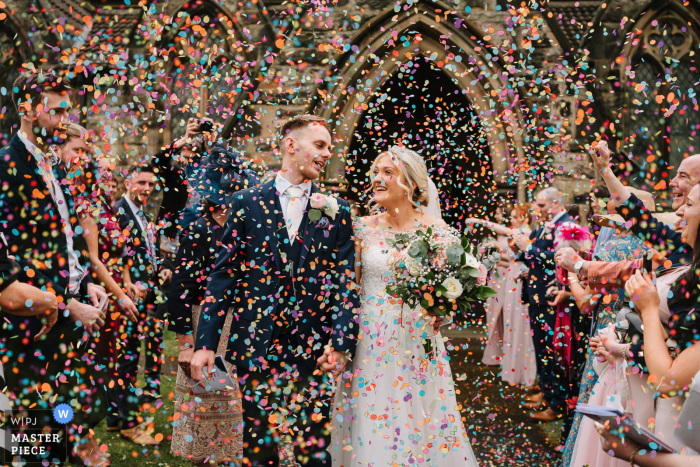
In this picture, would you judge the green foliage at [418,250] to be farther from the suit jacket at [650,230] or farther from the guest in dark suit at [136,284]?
the guest in dark suit at [136,284]

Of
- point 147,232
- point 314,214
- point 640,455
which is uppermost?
point 147,232

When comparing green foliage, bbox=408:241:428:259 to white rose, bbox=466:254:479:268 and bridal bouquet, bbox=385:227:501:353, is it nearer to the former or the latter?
bridal bouquet, bbox=385:227:501:353

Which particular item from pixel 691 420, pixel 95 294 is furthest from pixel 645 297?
pixel 95 294

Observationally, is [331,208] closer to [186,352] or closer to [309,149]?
[309,149]

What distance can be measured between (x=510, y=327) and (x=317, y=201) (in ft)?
18.4

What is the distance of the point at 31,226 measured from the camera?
306cm

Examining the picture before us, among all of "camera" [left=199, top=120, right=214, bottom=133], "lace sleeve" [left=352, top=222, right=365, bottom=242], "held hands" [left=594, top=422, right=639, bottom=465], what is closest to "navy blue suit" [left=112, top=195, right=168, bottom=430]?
"camera" [left=199, top=120, right=214, bottom=133]

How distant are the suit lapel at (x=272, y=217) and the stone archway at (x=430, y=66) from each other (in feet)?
20.6

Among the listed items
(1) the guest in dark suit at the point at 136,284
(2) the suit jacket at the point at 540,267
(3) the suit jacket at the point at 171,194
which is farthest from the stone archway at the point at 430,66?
(1) the guest in dark suit at the point at 136,284

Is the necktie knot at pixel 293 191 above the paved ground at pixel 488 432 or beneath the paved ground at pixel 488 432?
above

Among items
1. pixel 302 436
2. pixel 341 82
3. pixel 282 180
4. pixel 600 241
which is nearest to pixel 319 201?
pixel 282 180

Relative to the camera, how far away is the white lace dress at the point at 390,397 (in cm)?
364

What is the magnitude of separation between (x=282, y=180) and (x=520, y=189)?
7.37m

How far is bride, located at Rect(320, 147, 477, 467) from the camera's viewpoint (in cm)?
365
